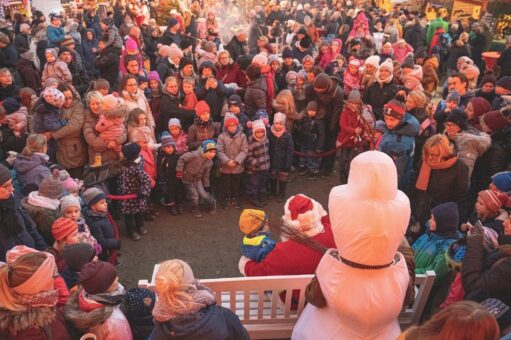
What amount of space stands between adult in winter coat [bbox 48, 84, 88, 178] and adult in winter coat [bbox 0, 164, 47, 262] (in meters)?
1.77

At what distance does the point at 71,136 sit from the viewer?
536 centimetres

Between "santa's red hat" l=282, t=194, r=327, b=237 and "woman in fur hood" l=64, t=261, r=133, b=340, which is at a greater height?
"santa's red hat" l=282, t=194, r=327, b=237

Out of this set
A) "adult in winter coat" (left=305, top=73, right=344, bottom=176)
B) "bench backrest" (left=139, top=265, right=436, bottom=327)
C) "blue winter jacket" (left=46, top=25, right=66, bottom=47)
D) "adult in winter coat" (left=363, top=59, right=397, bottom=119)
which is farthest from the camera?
"blue winter jacket" (left=46, top=25, right=66, bottom=47)

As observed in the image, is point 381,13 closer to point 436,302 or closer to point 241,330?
point 436,302

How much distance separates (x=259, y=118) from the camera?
6043 millimetres

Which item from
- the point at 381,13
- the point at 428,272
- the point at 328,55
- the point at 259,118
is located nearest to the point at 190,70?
the point at 259,118

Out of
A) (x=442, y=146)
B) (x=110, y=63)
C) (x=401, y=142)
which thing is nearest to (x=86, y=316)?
(x=442, y=146)

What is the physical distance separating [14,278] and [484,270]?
125 inches

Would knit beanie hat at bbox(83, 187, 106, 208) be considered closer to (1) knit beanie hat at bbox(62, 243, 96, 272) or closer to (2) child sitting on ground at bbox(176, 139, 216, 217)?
(1) knit beanie hat at bbox(62, 243, 96, 272)

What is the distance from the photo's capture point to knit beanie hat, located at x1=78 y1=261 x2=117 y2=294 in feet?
9.13

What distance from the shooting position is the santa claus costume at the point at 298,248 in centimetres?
342

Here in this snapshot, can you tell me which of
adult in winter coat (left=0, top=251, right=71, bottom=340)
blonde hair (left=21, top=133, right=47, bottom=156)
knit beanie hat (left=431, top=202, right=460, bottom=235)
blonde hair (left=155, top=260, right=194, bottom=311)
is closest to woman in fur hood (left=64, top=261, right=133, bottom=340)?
adult in winter coat (left=0, top=251, right=71, bottom=340)

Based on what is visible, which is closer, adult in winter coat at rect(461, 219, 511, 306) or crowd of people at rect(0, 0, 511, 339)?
crowd of people at rect(0, 0, 511, 339)

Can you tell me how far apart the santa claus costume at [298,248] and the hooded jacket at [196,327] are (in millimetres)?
923
